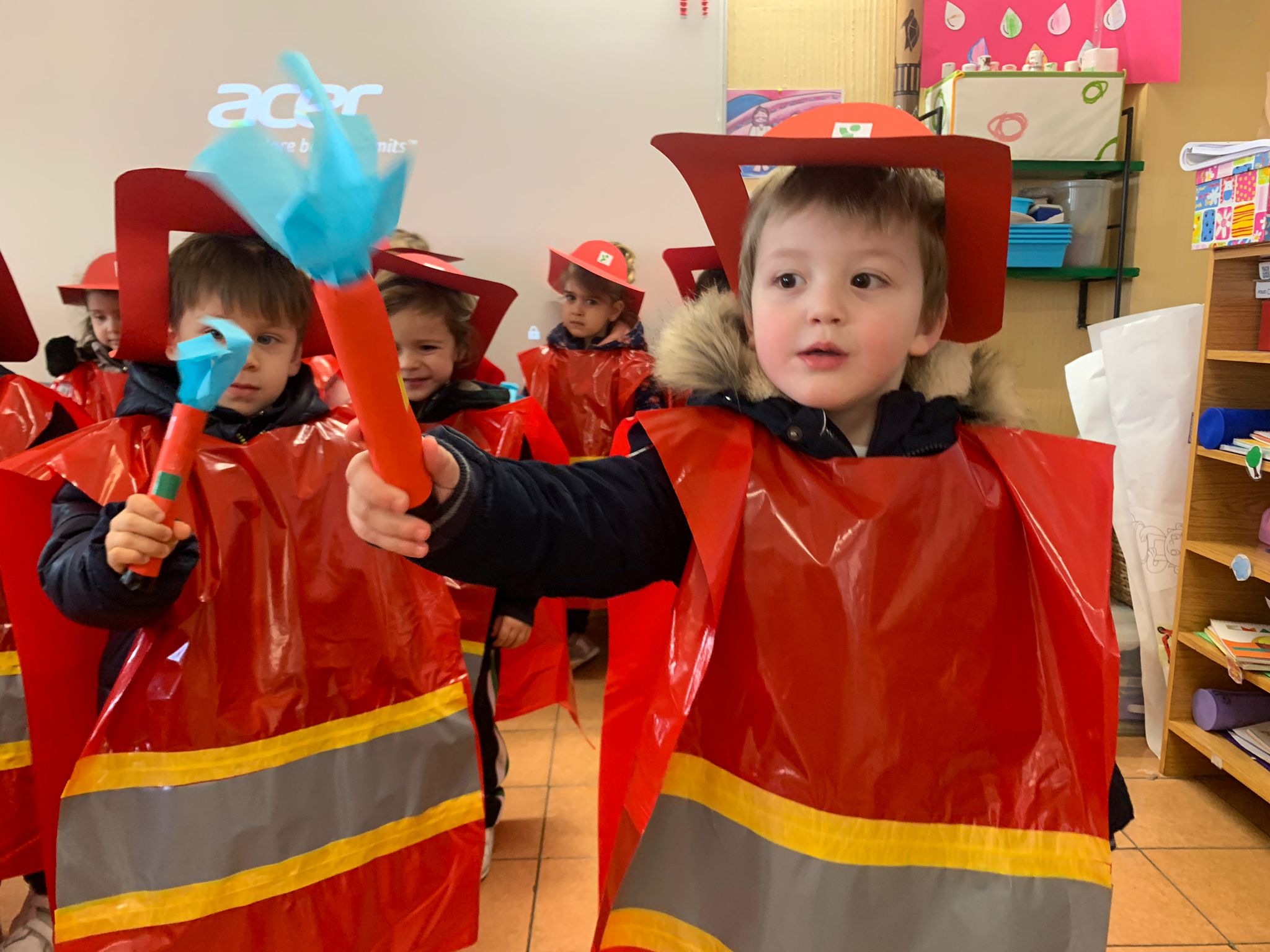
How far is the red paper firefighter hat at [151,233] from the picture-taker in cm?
104

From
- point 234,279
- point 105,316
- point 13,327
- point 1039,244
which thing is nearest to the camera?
point 234,279

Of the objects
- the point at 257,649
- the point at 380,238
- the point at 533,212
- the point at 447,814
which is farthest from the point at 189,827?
the point at 533,212

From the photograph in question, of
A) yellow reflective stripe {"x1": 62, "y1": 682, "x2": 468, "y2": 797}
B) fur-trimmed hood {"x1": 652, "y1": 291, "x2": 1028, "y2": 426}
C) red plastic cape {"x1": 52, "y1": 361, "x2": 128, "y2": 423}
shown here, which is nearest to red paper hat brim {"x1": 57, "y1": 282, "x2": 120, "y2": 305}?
red plastic cape {"x1": 52, "y1": 361, "x2": 128, "y2": 423}

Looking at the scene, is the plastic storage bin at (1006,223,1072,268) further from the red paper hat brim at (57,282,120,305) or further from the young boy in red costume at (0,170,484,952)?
the red paper hat brim at (57,282,120,305)

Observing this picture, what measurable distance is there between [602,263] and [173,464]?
216 centimetres

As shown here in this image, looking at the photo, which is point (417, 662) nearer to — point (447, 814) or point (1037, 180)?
point (447, 814)

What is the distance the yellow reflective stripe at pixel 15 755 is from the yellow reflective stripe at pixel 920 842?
45.1 inches

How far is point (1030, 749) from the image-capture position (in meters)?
0.87

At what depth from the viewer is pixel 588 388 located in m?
3.03

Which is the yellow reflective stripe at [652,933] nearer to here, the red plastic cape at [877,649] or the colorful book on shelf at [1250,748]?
the red plastic cape at [877,649]

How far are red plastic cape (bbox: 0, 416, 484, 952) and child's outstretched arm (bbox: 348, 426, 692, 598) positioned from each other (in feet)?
1.63

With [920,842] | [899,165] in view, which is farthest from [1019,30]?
[920,842]

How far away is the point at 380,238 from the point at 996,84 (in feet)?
9.73

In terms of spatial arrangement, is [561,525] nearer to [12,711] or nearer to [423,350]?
[423,350]
